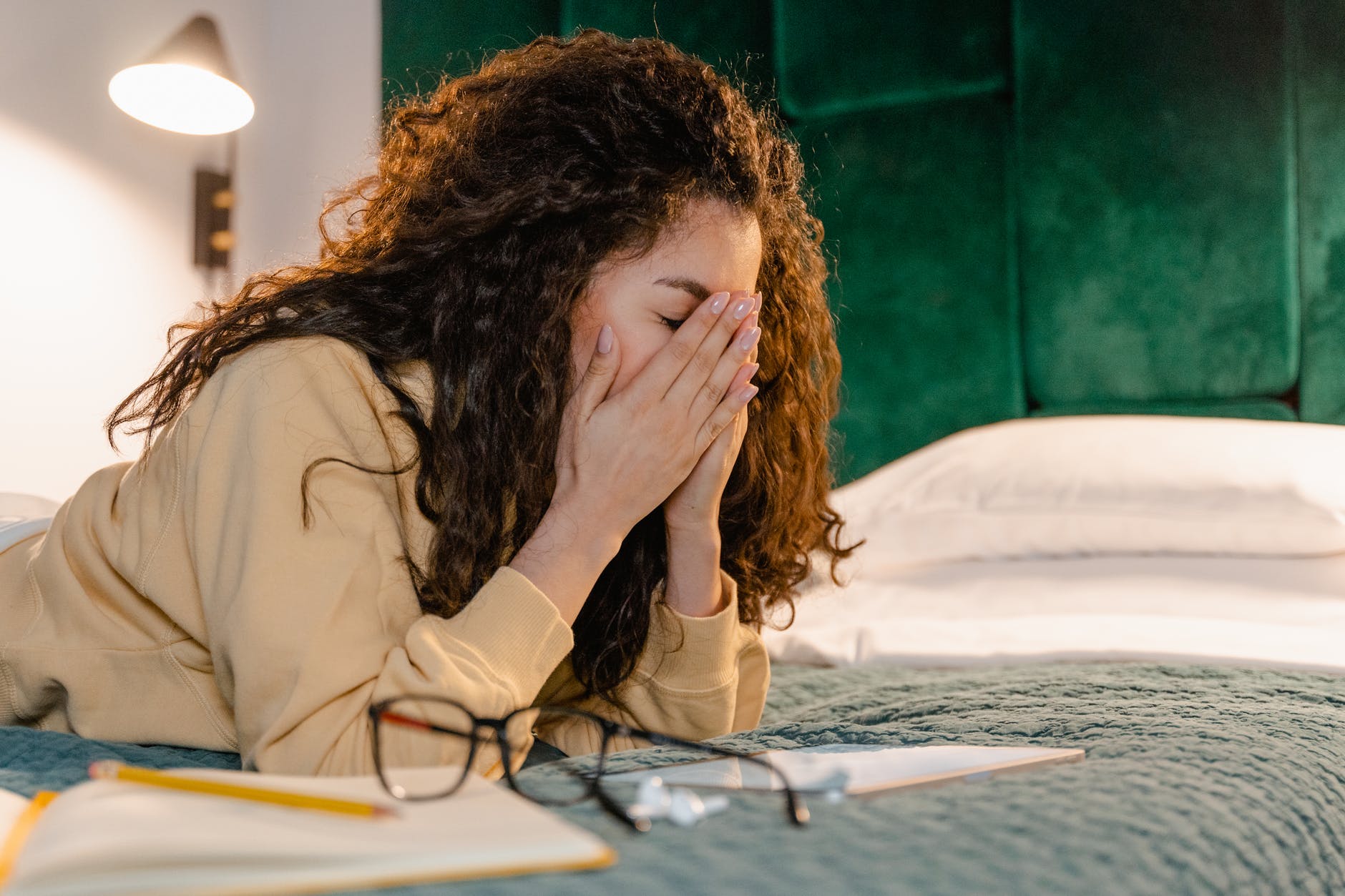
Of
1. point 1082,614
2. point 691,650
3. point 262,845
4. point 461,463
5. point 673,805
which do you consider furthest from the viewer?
point 1082,614

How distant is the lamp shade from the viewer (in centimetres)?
198

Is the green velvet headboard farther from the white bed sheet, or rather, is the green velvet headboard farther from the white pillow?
the white bed sheet

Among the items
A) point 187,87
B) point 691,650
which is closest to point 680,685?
point 691,650

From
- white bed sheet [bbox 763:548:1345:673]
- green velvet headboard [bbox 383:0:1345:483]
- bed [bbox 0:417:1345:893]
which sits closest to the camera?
bed [bbox 0:417:1345:893]

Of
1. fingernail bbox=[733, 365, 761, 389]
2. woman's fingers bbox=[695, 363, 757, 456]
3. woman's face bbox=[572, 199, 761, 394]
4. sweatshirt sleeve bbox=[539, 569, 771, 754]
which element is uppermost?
woman's face bbox=[572, 199, 761, 394]

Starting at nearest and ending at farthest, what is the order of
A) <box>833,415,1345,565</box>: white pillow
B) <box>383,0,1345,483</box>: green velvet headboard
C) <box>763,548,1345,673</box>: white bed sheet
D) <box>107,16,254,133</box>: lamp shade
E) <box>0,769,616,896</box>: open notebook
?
1. <box>0,769,616,896</box>: open notebook
2. <box>763,548,1345,673</box>: white bed sheet
3. <box>833,415,1345,565</box>: white pillow
4. <box>383,0,1345,483</box>: green velvet headboard
5. <box>107,16,254,133</box>: lamp shade

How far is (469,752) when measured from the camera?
526mm

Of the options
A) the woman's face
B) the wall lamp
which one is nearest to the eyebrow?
the woman's face

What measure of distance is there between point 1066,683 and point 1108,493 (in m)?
0.49

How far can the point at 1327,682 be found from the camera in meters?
0.97

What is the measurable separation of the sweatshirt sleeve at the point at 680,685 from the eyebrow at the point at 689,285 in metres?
0.28

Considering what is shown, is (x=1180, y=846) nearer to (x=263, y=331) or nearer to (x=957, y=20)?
(x=263, y=331)

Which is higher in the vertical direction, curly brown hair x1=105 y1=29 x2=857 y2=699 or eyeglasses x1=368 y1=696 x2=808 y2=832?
curly brown hair x1=105 y1=29 x2=857 y2=699

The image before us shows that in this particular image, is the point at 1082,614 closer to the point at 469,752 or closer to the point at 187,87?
the point at 469,752
